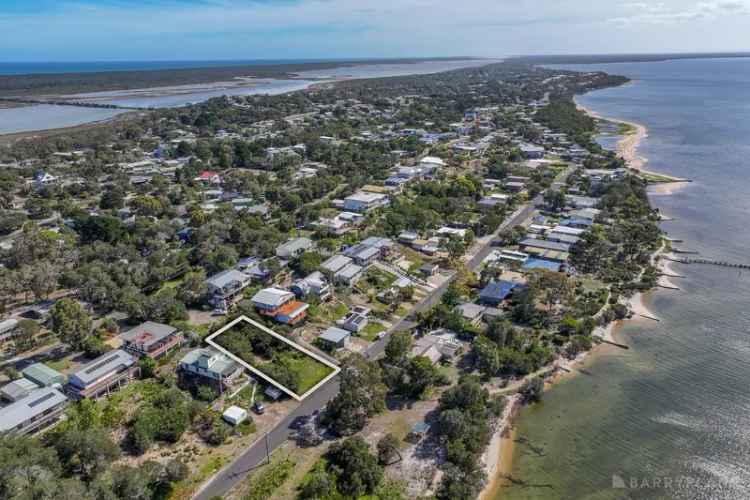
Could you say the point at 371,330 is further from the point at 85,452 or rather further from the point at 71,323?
the point at 71,323

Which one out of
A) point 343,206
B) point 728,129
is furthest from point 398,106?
point 343,206

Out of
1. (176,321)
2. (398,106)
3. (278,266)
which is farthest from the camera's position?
(398,106)

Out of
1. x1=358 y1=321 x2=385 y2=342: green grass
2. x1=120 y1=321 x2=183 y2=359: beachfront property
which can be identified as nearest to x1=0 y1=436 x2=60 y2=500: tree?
x1=120 y1=321 x2=183 y2=359: beachfront property

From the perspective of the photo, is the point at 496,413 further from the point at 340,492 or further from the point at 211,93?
the point at 211,93

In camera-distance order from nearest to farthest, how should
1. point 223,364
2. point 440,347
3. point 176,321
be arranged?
point 223,364 < point 440,347 < point 176,321

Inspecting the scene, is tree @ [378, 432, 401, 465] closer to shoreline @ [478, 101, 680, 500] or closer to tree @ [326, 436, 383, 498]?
tree @ [326, 436, 383, 498]
